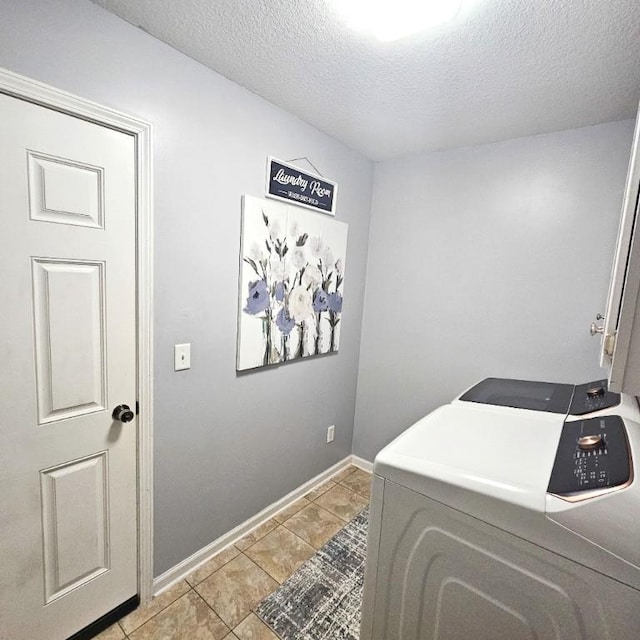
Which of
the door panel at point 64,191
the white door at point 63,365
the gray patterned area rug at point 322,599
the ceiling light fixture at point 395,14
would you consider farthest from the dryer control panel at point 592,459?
the door panel at point 64,191

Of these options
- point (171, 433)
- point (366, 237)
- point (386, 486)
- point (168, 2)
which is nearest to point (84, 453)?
point (171, 433)

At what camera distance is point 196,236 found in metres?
1.54

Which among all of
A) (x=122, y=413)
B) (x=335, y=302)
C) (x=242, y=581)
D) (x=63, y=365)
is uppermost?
(x=335, y=302)

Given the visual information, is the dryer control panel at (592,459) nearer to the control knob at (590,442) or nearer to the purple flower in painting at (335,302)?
the control knob at (590,442)

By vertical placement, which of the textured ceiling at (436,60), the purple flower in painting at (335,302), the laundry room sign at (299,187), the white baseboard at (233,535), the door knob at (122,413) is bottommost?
the white baseboard at (233,535)

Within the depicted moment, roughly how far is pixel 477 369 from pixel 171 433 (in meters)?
1.79

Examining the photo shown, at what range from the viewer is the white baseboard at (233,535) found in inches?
64.2

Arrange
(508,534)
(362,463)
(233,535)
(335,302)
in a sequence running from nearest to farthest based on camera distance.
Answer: (508,534), (233,535), (335,302), (362,463)

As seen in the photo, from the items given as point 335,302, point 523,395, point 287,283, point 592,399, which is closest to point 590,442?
point 592,399

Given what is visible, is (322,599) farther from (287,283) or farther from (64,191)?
(64,191)

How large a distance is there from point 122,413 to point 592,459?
155cm

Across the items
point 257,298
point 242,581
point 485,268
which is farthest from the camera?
point 485,268

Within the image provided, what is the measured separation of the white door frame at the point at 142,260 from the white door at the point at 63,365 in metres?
0.03

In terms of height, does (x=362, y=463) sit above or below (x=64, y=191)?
below
